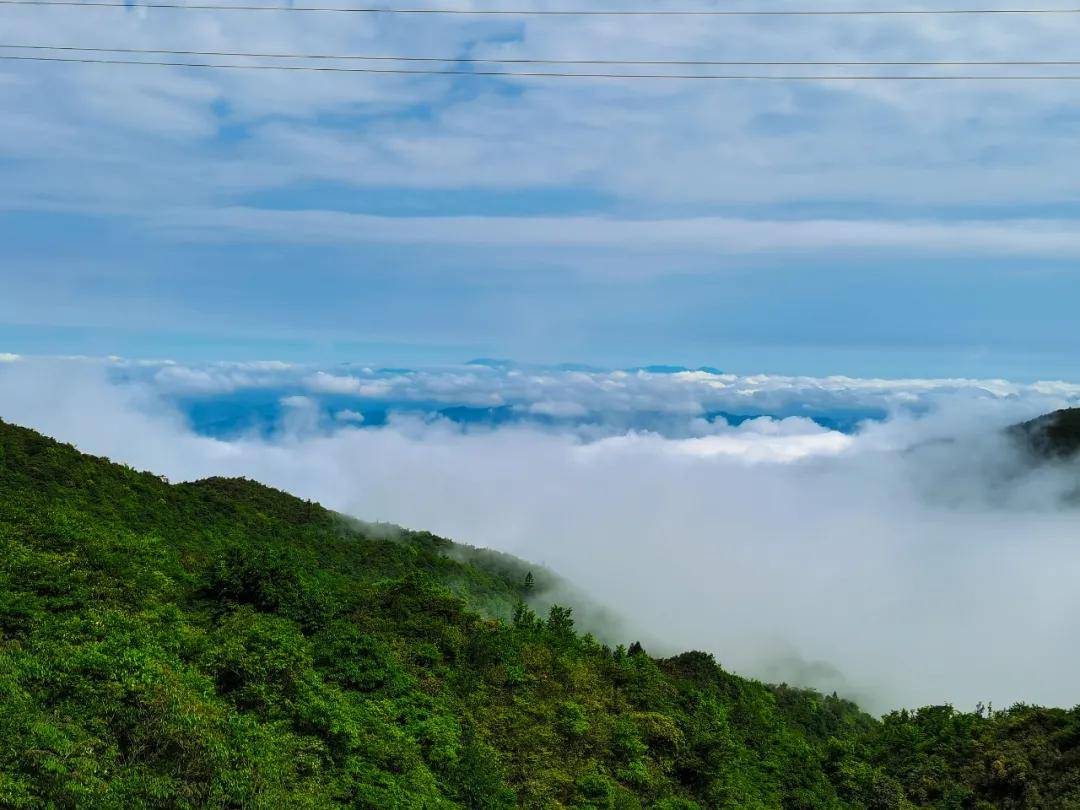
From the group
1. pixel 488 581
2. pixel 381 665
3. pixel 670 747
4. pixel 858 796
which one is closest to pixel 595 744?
pixel 670 747

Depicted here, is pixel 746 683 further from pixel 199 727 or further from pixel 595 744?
pixel 199 727

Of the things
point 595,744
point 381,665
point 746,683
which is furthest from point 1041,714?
point 381,665

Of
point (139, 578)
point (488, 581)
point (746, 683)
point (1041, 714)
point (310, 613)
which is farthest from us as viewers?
point (488, 581)

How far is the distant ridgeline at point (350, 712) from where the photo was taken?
851 inches

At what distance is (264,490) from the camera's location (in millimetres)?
107188

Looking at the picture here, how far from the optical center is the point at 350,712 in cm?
2809

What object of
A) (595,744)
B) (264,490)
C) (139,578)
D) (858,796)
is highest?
(264,490)

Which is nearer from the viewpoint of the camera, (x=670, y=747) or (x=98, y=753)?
(x=98, y=753)

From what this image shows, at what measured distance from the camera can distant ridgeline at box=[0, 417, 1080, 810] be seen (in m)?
21.6

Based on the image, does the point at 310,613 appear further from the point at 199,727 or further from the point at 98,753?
the point at 98,753

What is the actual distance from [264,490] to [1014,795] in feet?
299

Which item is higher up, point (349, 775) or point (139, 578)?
point (139, 578)

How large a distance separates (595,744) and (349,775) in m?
13.5

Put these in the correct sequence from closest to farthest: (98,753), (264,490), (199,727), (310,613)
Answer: (98,753), (199,727), (310,613), (264,490)
